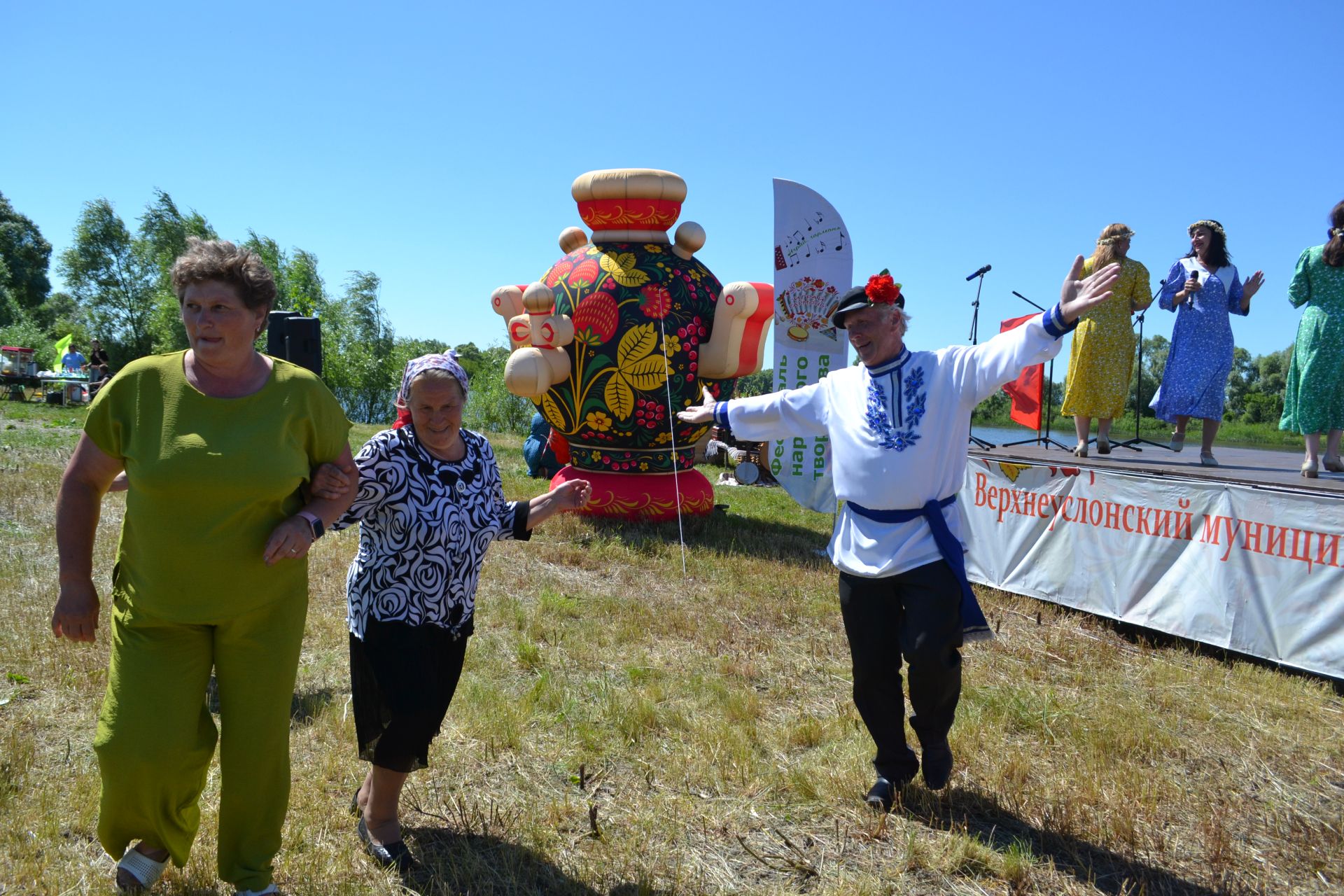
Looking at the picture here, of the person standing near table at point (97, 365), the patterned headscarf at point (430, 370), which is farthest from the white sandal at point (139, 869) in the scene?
the person standing near table at point (97, 365)

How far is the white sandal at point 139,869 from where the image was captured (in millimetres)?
2545

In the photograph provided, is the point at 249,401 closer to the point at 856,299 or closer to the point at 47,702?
the point at 856,299

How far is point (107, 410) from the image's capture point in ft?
7.69

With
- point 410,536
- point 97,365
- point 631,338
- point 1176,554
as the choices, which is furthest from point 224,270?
point 97,365

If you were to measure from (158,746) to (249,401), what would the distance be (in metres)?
0.94

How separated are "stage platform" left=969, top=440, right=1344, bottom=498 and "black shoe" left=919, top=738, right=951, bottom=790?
9.71ft

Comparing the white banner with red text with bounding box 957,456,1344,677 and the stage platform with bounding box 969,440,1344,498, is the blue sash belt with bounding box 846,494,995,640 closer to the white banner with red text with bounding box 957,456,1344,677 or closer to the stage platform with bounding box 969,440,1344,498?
the white banner with red text with bounding box 957,456,1344,677

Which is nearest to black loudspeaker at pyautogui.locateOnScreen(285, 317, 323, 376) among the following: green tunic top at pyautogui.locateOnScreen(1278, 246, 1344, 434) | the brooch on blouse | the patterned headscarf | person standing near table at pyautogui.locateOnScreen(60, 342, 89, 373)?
the patterned headscarf

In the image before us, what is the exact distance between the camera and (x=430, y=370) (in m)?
2.77

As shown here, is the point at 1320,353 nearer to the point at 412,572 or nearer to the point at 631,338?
the point at 631,338

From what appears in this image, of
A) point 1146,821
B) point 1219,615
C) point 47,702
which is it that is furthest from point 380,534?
point 1219,615

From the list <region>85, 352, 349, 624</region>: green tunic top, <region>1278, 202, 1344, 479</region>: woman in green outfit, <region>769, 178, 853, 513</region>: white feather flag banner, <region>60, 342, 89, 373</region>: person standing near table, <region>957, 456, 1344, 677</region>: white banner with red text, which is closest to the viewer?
<region>85, 352, 349, 624</region>: green tunic top

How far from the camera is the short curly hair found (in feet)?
7.78

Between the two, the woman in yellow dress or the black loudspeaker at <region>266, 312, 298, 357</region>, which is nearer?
the black loudspeaker at <region>266, 312, 298, 357</region>
